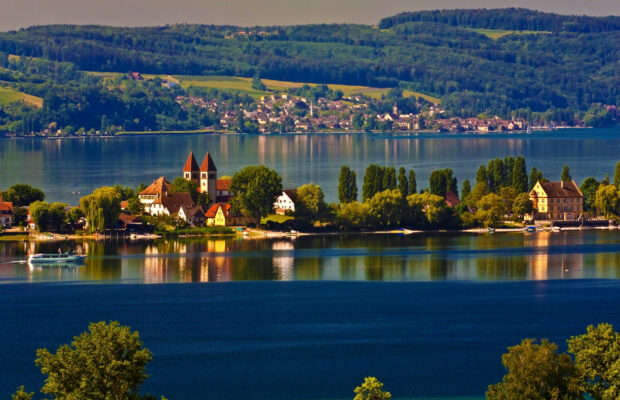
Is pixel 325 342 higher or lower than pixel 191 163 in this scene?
lower

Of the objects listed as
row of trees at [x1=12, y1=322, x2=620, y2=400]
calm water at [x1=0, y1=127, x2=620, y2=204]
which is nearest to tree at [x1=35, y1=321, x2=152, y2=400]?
row of trees at [x1=12, y1=322, x2=620, y2=400]

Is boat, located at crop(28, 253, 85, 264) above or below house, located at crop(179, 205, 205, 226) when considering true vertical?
below

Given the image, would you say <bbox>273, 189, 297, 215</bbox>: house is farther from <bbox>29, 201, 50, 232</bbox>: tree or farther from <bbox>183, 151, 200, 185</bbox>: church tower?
<bbox>29, 201, 50, 232</bbox>: tree

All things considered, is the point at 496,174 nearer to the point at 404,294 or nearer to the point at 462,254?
the point at 462,254

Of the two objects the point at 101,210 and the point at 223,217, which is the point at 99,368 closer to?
the point at 101,210

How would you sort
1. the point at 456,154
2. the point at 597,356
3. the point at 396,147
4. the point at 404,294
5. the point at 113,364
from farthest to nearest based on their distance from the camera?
the point at 396,147, the point at 456,154, the point at 404,294, the point at 597,356, the point at 113,364

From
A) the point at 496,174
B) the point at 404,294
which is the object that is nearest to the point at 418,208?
the point at 496,174

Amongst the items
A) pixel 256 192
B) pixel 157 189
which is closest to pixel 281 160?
pixel 157 189
